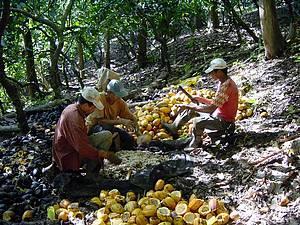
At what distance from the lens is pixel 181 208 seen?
364 centimetres

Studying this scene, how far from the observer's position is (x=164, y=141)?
5547 mm

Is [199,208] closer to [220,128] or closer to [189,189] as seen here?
[189,189]

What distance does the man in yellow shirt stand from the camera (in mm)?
5160

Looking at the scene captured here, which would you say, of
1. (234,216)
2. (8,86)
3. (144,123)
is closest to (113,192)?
(234,216)

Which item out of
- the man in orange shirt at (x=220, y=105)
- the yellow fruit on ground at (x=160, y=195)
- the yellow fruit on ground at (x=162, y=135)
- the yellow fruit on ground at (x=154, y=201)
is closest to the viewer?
the yellow fruit on ground at (x=154, y=201)

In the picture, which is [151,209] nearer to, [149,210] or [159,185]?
[149,210]

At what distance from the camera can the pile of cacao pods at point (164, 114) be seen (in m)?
5.95

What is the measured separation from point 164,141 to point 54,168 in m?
1.58

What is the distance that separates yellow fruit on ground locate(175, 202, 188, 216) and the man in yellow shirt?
179 cm

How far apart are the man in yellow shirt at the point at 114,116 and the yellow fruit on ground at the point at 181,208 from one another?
179cm

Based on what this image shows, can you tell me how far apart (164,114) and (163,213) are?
2942 mm

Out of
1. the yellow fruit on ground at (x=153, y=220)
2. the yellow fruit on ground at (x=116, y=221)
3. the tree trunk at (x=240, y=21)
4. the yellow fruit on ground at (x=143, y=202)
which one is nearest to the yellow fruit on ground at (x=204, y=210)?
the yellow fruit on ground at (x=153, y=220)

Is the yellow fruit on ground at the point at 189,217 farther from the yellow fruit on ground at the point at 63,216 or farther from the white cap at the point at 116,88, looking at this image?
the white cap at the point at 116,88

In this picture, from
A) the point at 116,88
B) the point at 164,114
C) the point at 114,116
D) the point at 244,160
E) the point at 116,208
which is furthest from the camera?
the point at 164,114
